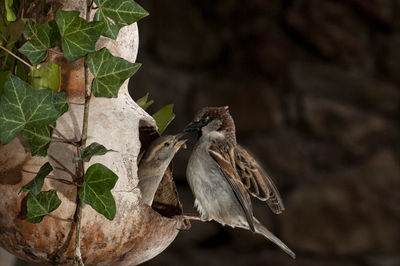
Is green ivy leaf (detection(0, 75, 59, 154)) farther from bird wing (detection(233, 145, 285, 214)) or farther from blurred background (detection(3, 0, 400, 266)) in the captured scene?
blurred background (detection(3, 0, 400, 266))

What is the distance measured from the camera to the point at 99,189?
2.22 ft

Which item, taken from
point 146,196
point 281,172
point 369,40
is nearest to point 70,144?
point 146,196

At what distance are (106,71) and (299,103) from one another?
5.52ft

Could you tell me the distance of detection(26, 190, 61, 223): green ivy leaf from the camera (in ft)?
2.27

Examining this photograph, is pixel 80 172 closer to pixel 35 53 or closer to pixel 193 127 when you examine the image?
pixel 35 53

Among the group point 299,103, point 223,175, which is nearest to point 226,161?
point 223,175

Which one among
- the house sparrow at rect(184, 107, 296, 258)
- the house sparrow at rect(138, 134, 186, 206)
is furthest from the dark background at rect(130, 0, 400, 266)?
the house sparrow at rect(138, 134, 186, 206)

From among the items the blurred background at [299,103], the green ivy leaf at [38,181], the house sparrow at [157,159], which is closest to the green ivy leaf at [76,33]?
the green ivy leaf at [38,181]

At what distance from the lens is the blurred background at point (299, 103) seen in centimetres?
224

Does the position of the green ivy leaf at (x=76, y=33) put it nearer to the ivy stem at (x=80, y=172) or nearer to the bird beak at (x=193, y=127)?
the ivy stem at (x=80, y=172)

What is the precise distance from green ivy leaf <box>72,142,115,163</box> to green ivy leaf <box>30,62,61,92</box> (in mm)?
90

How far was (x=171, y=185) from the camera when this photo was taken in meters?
0.99

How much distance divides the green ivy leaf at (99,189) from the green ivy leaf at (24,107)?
7 cm

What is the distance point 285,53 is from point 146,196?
153cm
